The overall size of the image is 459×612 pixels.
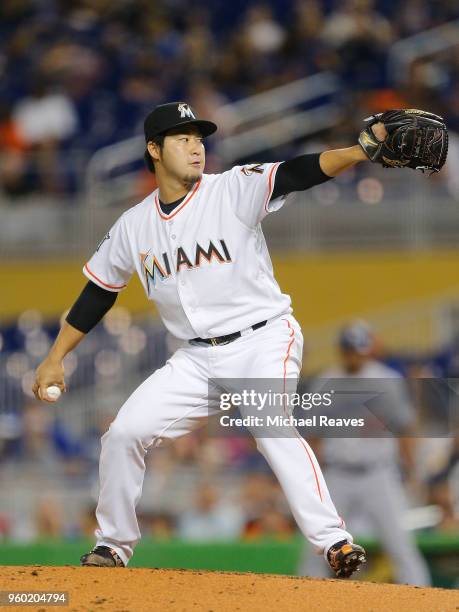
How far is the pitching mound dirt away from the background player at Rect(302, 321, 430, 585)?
2870mm

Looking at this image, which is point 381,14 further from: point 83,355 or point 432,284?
point 83,355

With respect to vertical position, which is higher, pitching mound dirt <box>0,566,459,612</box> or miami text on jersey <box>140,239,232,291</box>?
miami text on jersey <box>140,239,232,291</box>

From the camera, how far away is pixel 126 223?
586cm

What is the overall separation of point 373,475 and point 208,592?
3.51m

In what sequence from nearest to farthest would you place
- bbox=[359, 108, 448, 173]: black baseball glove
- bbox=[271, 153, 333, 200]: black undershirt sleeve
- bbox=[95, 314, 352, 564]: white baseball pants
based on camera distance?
bbox=[359, 108, 448, 173]: black baseball glove, bbox=[271, 153, 333, 200]: black undershirt sleeve, bbox=[95, 314, 352, 564]: white baseball pants

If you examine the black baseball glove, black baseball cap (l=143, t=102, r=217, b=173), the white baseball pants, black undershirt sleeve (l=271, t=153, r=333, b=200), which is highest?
black baseball cap (l=143, t=102, r=217, b=173)

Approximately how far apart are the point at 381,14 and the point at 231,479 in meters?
7.16

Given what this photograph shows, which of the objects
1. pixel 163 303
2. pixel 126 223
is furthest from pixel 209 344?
pixel 126 223

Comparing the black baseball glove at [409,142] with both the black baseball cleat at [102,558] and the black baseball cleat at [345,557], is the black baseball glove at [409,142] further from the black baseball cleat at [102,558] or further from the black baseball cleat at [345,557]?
the black baseball cleat at [102,558]

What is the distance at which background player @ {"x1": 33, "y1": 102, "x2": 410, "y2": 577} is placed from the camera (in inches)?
213

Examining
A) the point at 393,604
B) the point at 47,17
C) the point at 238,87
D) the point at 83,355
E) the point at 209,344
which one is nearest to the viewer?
the point at 393,604

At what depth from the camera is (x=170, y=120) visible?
5.70 meters

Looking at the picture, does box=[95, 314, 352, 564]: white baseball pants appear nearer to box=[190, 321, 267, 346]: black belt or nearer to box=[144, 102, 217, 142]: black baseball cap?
box=[190, 321, 267, 346]: black belt

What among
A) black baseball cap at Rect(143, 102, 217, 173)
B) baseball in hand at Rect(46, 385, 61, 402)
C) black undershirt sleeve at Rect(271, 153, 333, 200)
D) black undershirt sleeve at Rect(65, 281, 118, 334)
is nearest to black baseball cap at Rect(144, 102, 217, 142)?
black baseball cap at Rect(143, 102, 217, 173)
